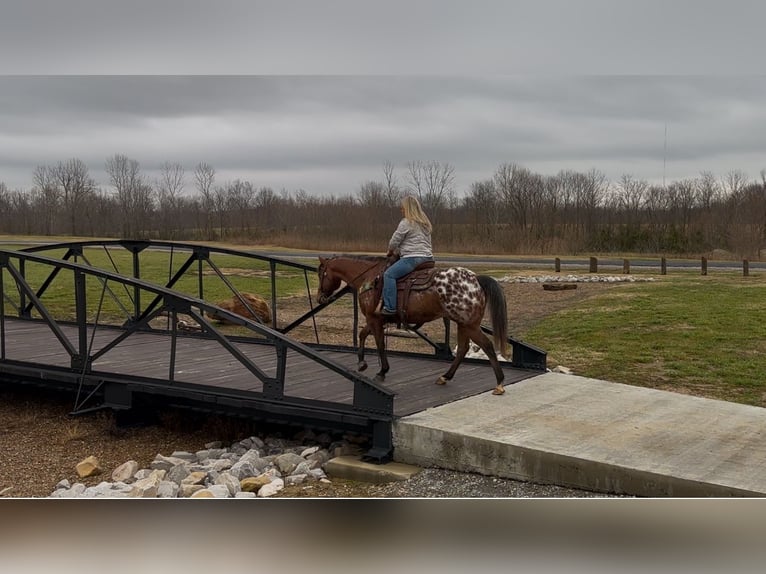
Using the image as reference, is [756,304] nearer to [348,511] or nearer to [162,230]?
[348,511]

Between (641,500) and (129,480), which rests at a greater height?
(641,500)

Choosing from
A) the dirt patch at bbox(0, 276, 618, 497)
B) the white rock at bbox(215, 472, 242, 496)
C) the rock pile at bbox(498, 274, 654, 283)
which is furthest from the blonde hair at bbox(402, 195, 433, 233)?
the rock pile at bbox(498, 274, 654, 283)

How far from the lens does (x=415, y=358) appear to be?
930 centimetres

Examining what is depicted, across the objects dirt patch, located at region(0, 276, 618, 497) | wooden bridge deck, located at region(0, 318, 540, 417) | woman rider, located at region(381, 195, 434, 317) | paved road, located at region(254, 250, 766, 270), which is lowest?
dirt patch, located at region(0, 276, 618, 497)

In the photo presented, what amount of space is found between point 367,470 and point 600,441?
6.11 ft

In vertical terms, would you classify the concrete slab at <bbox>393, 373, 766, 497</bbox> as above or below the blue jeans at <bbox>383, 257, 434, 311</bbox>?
below

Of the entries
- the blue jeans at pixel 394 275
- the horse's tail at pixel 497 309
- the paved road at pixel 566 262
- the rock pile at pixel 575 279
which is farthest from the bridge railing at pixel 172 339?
the paved road at pixel 566 262

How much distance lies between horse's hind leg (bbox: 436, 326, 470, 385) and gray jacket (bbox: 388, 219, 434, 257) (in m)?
0.83

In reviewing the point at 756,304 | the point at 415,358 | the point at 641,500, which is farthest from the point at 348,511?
the point at 756,304

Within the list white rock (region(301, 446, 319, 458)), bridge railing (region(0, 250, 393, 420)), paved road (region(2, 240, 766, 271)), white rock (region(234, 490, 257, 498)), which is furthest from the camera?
paved road (region(2, 240, 766, 271))

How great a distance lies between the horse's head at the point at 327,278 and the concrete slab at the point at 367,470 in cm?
219

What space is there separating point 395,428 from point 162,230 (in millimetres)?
22003

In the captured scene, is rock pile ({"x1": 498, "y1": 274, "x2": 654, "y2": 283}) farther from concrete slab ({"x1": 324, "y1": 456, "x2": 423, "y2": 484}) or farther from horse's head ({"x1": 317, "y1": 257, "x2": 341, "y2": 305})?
concrete slab ({"x1": 324, "y1": 456, "x2": 423, "y2": 484})

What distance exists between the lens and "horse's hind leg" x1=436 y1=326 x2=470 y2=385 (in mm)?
7594
